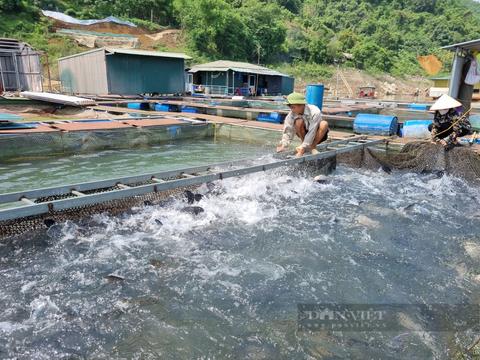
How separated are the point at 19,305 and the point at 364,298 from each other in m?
3.11

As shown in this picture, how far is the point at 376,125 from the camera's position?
32.7 ft

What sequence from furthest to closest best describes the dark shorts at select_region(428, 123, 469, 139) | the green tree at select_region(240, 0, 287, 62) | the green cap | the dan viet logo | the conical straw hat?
1. the green tree at select_region(240, 0, 287, 62)
2. the dark shorts at select_region(428, 123, 469, 139)
3. the conical straw hat
4. the green cap
5. the dan viet logo

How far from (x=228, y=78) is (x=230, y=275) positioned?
93.7ft

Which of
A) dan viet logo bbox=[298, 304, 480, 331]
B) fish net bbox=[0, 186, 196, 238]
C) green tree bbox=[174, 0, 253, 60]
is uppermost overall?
green tree bbox=[174, 0, 253, 60]

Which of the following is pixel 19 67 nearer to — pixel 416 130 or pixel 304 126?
pixel 304 126

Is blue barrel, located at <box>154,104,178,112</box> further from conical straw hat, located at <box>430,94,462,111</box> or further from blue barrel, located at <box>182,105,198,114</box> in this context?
conical straw hat, located at <box>430,94,462,111</box>

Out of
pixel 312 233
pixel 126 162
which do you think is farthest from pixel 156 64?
pixel 312 233

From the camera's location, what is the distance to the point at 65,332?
9.30 ft

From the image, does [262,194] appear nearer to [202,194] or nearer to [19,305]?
[202,194]

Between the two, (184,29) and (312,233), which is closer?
(312,233)

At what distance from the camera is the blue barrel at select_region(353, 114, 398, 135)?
974 centimetres

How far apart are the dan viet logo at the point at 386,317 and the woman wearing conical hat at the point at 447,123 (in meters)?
5.14

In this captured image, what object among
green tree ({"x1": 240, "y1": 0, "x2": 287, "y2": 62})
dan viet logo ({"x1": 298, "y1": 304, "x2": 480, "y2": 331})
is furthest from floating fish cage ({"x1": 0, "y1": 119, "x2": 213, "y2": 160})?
green tree ({"x1": 240, "y1": 0, "x2": 287, "y2": 62})

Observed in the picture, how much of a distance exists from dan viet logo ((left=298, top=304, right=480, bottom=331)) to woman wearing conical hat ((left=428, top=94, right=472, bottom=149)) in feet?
16.9
